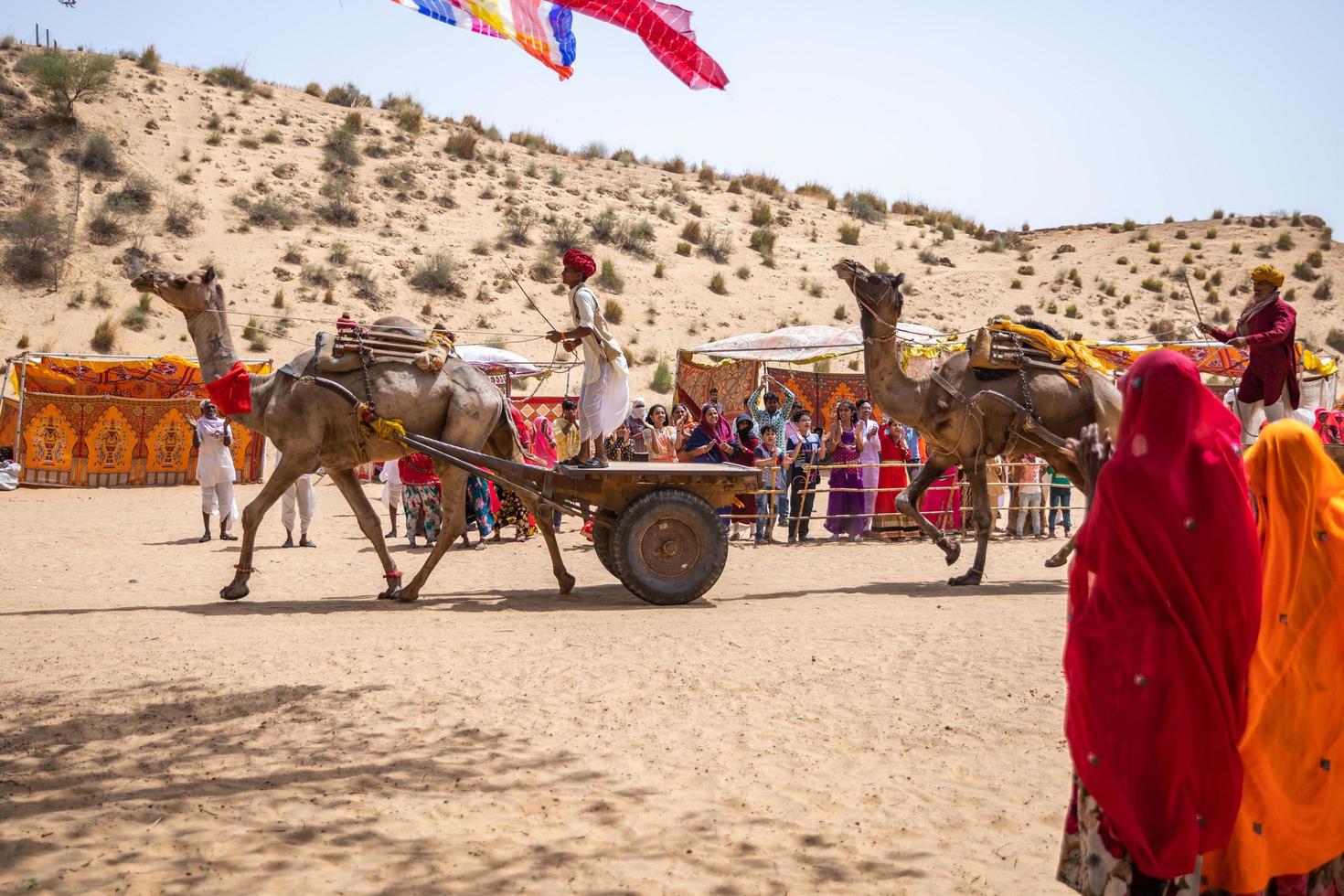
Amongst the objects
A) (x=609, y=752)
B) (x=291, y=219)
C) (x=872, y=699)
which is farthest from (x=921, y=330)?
(x=291, y=219)

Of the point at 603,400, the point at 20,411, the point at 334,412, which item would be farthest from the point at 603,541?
the point at 20,411

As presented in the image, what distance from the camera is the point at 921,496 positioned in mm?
12273

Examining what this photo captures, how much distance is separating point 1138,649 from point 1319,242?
52959 mm

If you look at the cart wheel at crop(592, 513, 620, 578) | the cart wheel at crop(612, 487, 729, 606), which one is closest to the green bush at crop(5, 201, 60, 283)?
the cart wheel at crop(592, 513, 620, 578)

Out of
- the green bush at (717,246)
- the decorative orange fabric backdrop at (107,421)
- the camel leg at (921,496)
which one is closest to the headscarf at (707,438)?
the camel leg at (921,496)

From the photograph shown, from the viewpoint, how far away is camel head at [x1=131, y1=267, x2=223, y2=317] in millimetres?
9984

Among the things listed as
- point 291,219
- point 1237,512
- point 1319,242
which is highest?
point 1319,242

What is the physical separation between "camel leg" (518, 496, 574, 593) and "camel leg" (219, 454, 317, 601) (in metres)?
1.86

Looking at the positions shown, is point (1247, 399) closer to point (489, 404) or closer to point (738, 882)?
point (489, 404)

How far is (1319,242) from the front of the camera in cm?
4944

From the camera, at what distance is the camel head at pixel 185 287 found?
393 inches

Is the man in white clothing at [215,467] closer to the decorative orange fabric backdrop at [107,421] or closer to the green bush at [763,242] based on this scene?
the decorative orange fabric backdrop at [107,421]

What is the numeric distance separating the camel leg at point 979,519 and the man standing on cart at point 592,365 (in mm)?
3920

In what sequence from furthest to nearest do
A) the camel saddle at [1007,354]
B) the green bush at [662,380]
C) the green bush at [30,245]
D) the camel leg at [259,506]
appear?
the green bush at [662,380] < the green bush at [30,245] < the camel saddle at [1007,354] < the camel leg at [259,506]
